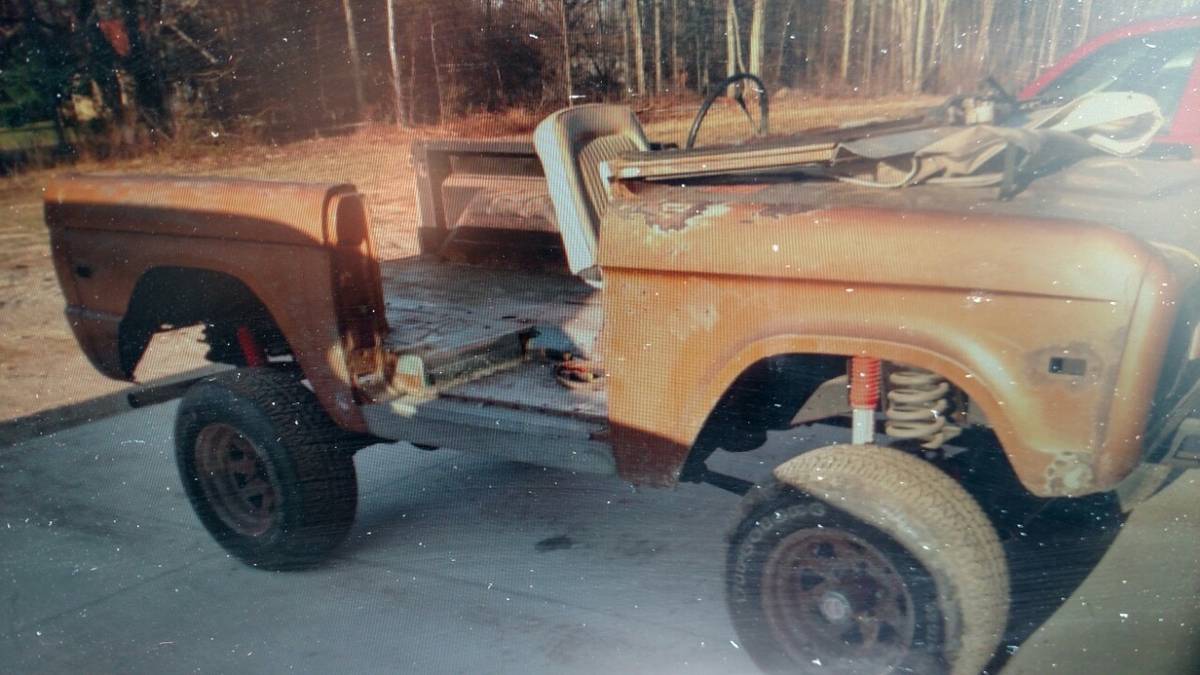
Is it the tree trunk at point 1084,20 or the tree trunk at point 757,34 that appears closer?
the tree trunk at point 757,34

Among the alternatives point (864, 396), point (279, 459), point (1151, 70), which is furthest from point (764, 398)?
point (1151, 70)

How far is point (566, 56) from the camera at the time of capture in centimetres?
383

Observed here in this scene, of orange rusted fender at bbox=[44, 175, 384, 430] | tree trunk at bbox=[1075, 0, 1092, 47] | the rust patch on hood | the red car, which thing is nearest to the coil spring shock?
the rust patch on hood

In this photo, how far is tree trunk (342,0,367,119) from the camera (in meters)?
3.93

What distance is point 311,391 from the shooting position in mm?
3287

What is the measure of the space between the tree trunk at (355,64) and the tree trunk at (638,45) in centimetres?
109

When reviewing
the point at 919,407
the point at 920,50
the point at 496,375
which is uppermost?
the point at 920,50

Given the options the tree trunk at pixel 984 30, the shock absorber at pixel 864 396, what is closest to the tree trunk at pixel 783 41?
the tree trunk at pixel 984 30

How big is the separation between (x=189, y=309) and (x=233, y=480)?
64 cm

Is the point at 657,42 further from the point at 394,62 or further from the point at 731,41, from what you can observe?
the point at 394,62

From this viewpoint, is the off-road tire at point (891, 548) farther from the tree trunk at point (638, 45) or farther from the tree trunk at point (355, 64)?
the tree trunk at point (355, 64)

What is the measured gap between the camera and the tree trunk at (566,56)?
12.3ft

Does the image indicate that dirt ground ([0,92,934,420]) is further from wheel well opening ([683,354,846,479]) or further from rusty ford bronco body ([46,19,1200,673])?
wheel well opening ([683,354,846,479])

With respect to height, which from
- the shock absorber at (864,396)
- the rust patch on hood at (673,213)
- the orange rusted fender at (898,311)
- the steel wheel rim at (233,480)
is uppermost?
the rust patch on hood at (673,213)
